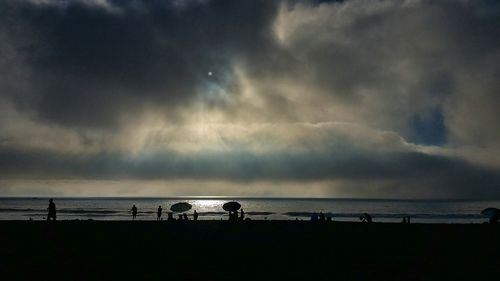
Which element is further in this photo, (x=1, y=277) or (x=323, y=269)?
(x=323, y=269)

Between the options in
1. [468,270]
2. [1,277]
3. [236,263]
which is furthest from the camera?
[236,263]

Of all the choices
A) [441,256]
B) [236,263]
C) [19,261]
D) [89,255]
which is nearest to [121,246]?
[89,255]

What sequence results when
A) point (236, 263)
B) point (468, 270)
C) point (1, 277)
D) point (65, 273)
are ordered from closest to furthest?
point (1, 277), point (65, 273), point (468, 270), point (236, 263)

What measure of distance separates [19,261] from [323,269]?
12368 mm

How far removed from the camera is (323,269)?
18.7 metres

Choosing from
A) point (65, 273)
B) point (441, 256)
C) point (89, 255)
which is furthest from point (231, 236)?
point (65, 273)

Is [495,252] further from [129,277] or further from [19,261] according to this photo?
[19,261]

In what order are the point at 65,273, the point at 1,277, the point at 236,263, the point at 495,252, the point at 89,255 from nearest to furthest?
the point at 1,277 < the point at 65,273 < the point at 236,263 < the point at 89,255 < the point at 495,252

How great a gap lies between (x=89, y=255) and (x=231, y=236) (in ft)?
39.3

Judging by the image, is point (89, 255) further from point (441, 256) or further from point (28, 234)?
point (441, 256)

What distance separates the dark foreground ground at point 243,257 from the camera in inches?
683

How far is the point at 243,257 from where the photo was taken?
2186 cm

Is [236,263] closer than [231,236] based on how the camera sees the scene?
Yes

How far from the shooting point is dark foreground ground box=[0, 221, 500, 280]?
17344 mm
